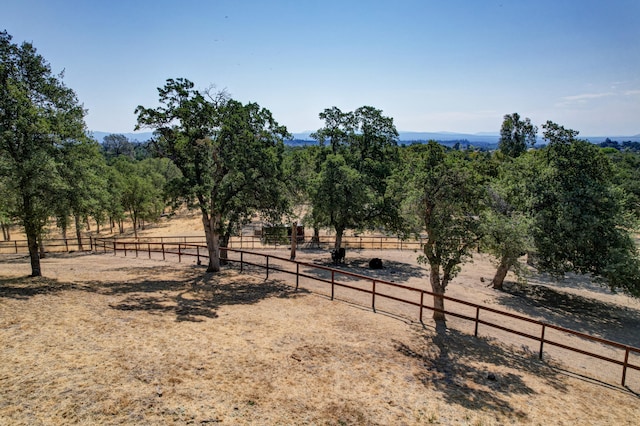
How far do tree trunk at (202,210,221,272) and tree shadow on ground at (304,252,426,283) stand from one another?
5.77 m

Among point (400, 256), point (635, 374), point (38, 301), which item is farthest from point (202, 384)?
point (400, 256)

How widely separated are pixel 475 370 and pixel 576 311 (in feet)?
37.7

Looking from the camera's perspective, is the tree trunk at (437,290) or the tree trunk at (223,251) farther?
the tree trunk at (223,251)

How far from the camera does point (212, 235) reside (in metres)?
16.6

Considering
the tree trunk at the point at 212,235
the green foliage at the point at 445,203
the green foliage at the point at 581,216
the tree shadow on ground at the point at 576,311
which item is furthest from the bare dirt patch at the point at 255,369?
the green foliage at the point at 581,216

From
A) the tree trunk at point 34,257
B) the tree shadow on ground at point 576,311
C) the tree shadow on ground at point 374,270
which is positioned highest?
the tree trunk at point 34,257

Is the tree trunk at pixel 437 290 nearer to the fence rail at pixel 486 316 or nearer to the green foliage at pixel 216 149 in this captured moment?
the fence rail at pixel 486 316

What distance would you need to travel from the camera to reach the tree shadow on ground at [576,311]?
47.3 ft

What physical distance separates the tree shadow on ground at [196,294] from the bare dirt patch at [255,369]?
0.12m

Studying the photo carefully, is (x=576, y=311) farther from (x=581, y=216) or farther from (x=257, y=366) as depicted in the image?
(x=257, y=366)

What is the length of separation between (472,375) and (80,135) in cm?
1584

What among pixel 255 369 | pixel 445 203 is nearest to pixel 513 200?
pixel 445 203

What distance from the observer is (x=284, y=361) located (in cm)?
799

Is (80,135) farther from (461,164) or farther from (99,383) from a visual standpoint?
(461,164)
